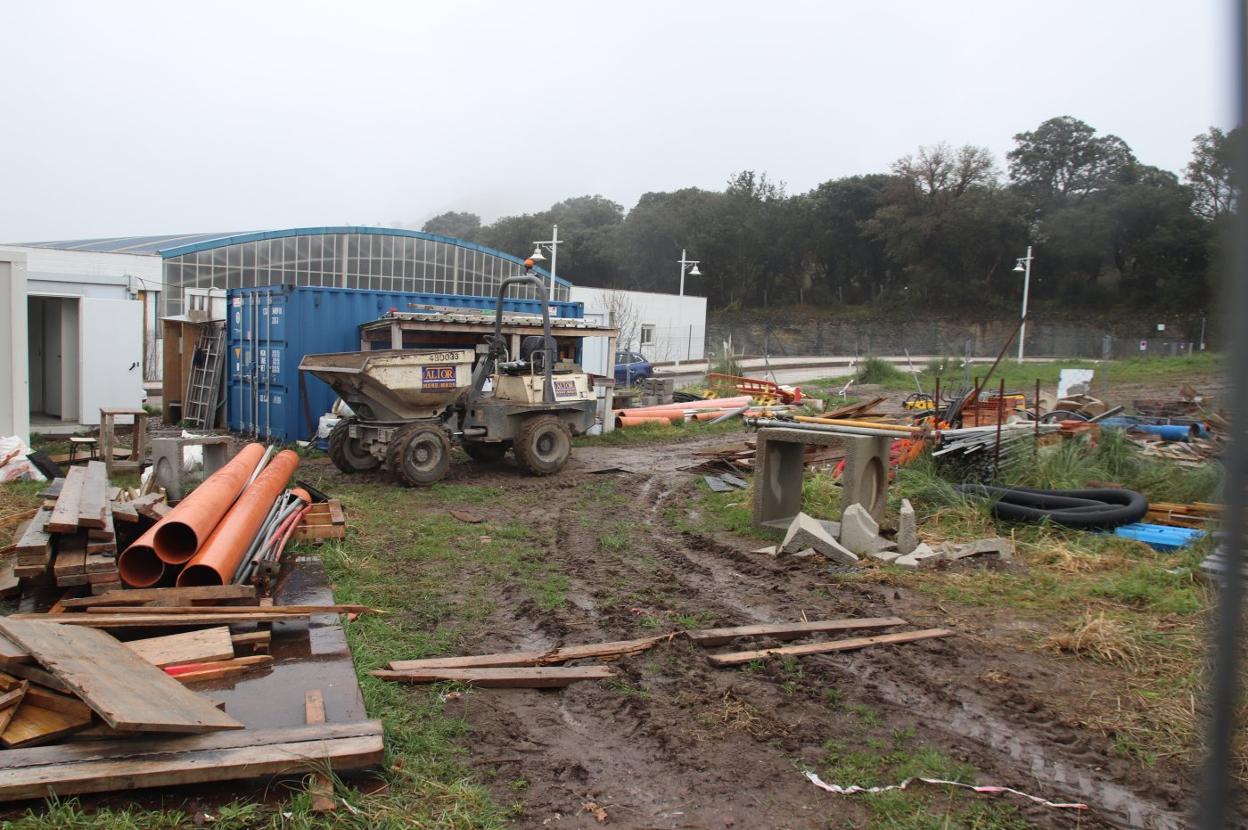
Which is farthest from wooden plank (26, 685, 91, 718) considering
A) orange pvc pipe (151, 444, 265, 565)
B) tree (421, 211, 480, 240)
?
tree (421, 211, 480, 240)

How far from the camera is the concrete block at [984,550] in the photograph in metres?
7.96

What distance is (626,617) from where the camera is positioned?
20.9ft

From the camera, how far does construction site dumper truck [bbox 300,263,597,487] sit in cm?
1124

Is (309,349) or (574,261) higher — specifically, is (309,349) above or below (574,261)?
below

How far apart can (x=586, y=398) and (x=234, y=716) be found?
915cm

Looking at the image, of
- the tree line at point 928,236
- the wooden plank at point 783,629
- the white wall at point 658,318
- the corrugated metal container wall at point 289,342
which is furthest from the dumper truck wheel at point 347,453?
the tree line at point 928,236

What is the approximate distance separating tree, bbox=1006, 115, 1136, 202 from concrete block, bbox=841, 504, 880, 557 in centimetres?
4800

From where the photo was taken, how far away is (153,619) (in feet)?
16.8

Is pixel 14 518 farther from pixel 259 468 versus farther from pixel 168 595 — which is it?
pixel 168 595

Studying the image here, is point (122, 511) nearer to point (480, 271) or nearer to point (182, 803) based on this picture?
point (182, 803)

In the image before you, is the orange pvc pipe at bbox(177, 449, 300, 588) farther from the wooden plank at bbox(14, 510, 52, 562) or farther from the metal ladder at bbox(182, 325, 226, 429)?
the metal ladder at bbox(182, 325, 226, 429)

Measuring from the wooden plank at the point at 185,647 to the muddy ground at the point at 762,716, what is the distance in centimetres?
137

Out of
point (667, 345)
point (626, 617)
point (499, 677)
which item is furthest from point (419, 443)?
point (667, 345)

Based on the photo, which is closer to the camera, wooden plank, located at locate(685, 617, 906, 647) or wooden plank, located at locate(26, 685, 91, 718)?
wooden plank, located at locate(26, 685, 91, 718)
